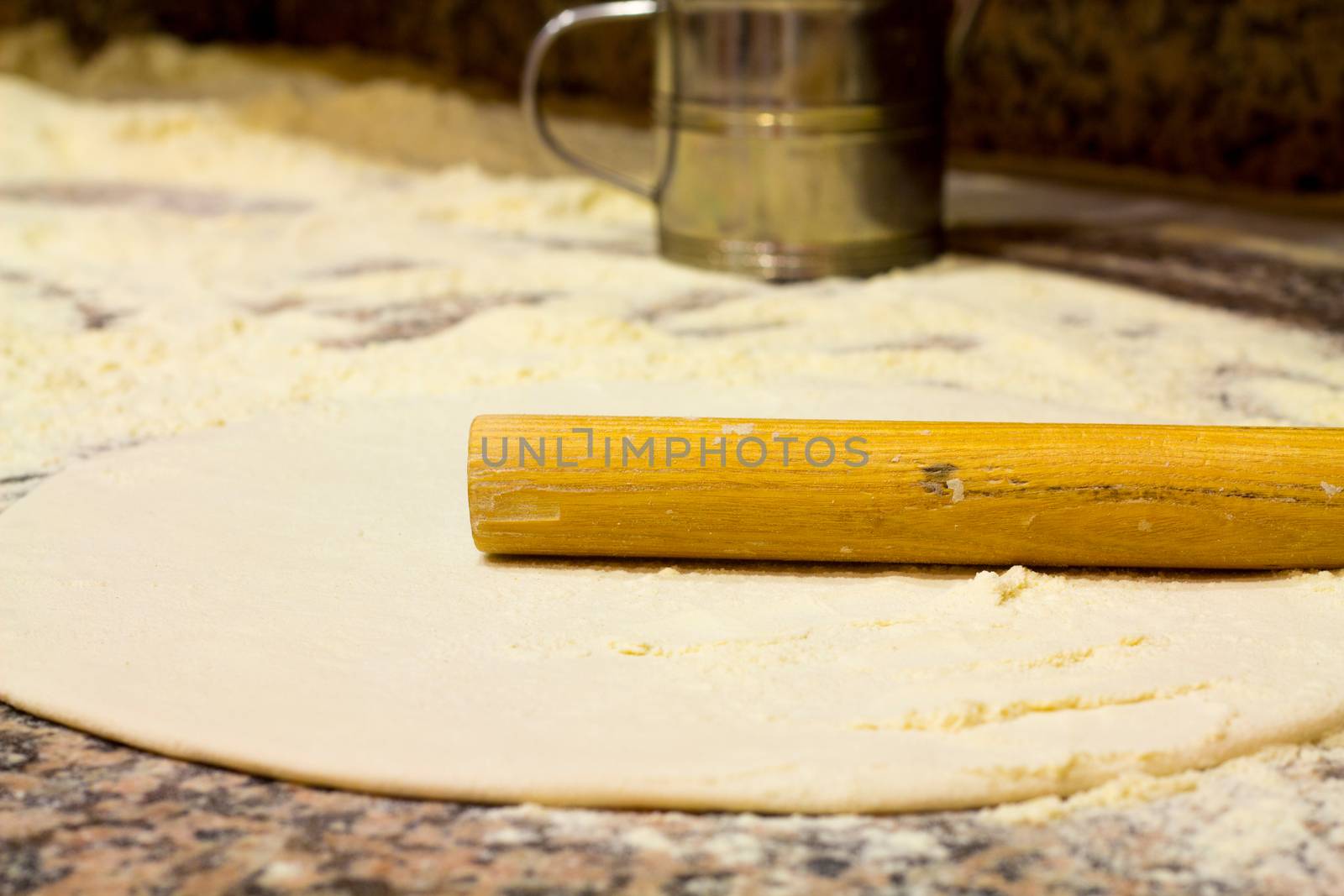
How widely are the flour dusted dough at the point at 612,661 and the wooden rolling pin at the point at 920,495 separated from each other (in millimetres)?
30

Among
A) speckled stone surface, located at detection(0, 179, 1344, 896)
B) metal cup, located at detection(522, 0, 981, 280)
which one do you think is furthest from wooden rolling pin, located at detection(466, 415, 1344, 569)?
metal cup, located at detection(522, 0, 981, 280)

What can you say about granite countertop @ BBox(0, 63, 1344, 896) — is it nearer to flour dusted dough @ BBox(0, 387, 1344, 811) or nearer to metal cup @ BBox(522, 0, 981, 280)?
flour dusted dough @ BBox(0, 387, 1344, 811)

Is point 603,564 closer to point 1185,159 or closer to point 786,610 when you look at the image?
point 786,610

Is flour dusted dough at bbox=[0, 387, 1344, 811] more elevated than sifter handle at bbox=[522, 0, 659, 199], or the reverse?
sifter handle at bbox=[522, 0, 659, 199]

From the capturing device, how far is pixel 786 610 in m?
1.03

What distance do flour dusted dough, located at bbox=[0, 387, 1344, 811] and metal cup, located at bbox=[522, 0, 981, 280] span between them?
950mm

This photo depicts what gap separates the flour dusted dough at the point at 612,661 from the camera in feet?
2.72

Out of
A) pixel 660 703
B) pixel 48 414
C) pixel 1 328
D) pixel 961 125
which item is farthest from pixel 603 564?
pixel 961 125

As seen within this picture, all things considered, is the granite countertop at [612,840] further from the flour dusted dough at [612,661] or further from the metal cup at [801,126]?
the metal cup at [801,126]

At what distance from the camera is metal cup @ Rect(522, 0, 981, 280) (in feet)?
6.42

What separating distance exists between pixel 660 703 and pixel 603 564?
0.76 ft

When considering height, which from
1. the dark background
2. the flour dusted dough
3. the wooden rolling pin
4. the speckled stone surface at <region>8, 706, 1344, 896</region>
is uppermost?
the dark background

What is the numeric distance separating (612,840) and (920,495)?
0.40 m

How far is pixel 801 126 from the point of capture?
1.98 metres
